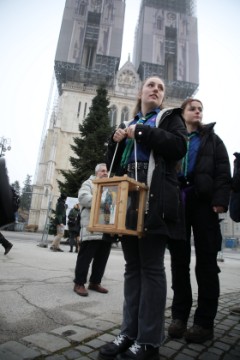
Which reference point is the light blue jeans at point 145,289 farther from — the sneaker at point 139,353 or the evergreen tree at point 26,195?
the evergreen tree at point 26,195

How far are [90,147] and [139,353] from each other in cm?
1860

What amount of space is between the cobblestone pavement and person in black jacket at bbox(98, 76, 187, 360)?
A: 0.63 ft

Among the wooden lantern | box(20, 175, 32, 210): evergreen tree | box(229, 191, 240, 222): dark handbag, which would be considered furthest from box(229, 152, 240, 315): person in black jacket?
box(20, 175, 32, 210): evergreen tree

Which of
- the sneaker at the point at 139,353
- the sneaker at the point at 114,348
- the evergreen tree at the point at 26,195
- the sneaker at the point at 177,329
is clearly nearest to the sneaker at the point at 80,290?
the sneaker at the point at 177,329

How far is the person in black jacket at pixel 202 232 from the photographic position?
7.96ft

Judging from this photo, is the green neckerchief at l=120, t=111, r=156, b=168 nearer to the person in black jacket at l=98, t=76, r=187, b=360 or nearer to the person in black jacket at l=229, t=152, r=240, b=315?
the person in black jacket at l=98, t=76, r=187, b=360

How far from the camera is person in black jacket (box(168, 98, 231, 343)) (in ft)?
7.96

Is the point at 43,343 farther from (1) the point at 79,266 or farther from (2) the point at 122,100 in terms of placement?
(2) the point at 122,100

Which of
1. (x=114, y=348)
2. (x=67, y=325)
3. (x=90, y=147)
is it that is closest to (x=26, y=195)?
(x=90, y=147)

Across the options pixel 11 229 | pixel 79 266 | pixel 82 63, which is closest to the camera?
pixel 79 266

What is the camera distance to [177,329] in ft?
7.64

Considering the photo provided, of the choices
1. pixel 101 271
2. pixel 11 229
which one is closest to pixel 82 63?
pixel 11 229

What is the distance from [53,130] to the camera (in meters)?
39.0

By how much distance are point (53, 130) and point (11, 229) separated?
16.4m
